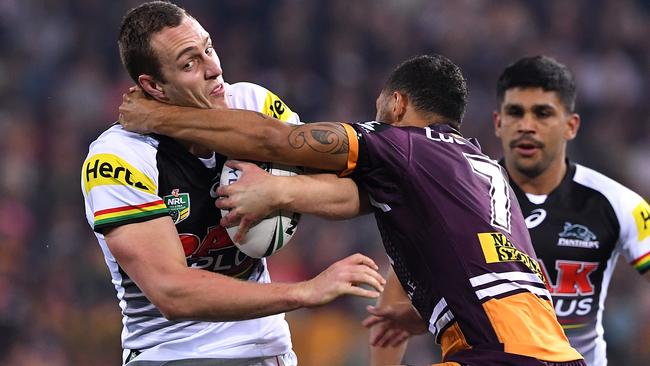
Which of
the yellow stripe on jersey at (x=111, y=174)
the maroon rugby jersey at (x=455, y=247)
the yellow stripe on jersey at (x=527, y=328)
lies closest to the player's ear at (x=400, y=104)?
the maroon rugby jersey at (x=455, y=247)

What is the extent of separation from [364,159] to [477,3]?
992cm

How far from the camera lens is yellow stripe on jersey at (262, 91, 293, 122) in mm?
4922

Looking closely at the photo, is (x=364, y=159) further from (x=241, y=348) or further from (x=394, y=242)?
(x=241, y=348)

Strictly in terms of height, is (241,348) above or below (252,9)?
below

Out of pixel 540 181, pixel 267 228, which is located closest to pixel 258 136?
pixel 267 228

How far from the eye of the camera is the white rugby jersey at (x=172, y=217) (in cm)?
437

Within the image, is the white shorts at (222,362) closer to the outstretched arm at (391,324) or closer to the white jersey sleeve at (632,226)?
the outstretched arm at (391,324)

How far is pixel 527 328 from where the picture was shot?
13.4ft

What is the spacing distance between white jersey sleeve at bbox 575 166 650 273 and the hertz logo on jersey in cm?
185

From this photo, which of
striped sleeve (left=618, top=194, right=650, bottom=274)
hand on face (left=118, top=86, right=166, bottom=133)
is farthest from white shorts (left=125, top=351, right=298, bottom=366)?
striped sleeve (left=618, top=194, right=650, bottom=274)

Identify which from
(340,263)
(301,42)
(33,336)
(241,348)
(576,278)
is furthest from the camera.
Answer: (301,42)

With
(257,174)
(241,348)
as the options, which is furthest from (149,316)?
(257,174)

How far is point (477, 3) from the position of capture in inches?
543

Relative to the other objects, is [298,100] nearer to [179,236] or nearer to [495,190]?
[179,236]
